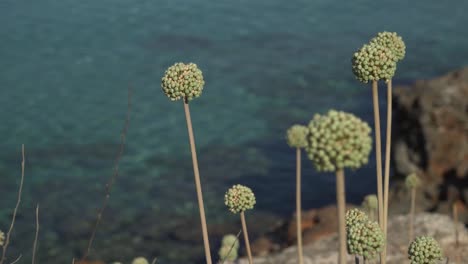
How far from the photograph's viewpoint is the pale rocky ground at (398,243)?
12586 millimetres

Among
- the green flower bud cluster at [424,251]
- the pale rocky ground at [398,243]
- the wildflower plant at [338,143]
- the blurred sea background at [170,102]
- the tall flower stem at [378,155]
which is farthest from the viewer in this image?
the blurred sea background at [170,102]

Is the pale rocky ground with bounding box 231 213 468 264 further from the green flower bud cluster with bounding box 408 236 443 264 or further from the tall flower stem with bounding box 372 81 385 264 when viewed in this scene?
the tall flower stem with bounding box 372 81 385 264

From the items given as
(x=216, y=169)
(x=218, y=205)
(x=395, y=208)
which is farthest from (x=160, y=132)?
(x=395, y=208)

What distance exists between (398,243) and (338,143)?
1076 centimetres

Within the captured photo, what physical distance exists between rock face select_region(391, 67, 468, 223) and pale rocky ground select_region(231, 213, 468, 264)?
4.29 ft

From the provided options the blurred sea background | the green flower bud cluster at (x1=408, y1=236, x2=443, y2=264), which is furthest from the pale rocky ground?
the green flower bud cluster at (x1=408, y1=236, x2=443, y2=264)

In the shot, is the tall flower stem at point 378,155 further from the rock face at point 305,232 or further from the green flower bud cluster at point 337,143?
the rock face at point 305,232

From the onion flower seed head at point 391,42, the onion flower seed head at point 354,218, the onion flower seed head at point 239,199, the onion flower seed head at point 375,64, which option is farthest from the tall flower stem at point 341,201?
the onion flower seed head at point 391,42

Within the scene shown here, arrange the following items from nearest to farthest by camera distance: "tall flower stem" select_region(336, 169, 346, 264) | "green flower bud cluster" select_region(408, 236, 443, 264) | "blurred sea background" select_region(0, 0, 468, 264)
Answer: "tall flower stem" select_region(336, 169, 346, 264)
"green flower bud cluster" select_region(408, 236, 443, 264)
"blurred sea background" select_region(0, 0, 468, 264)

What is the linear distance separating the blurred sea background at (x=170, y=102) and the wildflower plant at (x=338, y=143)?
16822 millimetres

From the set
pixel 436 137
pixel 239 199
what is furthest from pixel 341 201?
pixel 436 137

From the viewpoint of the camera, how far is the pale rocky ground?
12.6 meters

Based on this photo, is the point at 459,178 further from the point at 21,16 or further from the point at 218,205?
the point at 21,16

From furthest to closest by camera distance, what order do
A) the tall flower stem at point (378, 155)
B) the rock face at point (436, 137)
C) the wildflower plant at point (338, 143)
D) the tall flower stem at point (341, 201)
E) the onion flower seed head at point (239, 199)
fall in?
the rock face at point (436, 137), the onion flower seed head at point (239, 199), the tall flower stem at point (378, 155), the wildflower plant at point (338, 143), the tall flower stem at point (341, 201)
